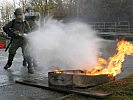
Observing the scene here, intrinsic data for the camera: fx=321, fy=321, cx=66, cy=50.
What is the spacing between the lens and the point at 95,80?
23.5 feet

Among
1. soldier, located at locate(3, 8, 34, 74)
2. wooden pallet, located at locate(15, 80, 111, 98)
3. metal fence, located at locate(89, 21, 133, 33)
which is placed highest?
soldier, located at locate(3, 8, 34, 74)

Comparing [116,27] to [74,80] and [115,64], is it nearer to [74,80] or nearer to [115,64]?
[115,64]

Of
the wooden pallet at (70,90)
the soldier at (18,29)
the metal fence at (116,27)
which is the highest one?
the soldier at (18,29)

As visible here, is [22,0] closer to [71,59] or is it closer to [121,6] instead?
[121,6]

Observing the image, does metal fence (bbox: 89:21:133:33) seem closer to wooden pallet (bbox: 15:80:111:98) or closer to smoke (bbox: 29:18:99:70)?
smoke (bbox: 29:18:99:70)

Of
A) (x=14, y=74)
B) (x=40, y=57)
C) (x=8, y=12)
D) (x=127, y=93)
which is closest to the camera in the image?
(x=127, y=93)

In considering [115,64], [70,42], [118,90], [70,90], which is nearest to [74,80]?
[70,90]

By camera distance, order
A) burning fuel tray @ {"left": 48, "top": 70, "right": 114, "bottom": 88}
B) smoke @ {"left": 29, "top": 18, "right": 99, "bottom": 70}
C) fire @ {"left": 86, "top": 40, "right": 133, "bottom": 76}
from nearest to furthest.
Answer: burning fuel tray @ {"left": 48, "top": 70, "right": 114, "bottom": 88} → fire @ {"left": 86, "top": 40, "right": 133, "bottom": 76} → smoke @ {"left": 29, "top": 18, "right": 99, "bottom": 70}

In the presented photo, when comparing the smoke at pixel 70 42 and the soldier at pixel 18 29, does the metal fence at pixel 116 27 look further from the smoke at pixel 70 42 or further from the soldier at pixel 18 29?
the soldier at pixel 18 29

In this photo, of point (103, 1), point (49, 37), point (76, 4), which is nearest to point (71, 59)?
point (49, 37)

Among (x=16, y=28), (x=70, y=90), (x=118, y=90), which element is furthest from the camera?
(x=16, y=28)

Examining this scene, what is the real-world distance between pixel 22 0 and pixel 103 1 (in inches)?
682

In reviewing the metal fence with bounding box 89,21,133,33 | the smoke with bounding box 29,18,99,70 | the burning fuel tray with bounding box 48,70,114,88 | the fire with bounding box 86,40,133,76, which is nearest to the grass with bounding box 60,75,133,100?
the burning fuel tray with bounding box 48,70,114,88

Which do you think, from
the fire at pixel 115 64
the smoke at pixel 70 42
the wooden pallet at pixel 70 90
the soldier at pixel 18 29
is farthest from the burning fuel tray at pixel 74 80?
the soldier at pixel 18 29
